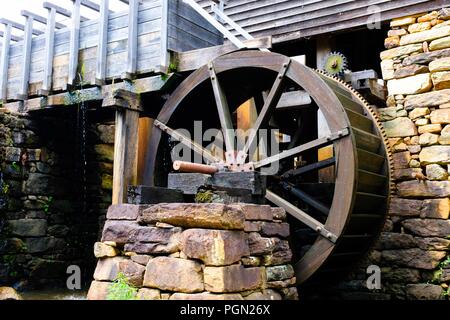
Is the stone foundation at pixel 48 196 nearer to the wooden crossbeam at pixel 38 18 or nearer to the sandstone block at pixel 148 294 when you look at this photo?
the wooden crossbeam at pixel 38 18

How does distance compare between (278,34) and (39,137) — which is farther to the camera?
(39,137)

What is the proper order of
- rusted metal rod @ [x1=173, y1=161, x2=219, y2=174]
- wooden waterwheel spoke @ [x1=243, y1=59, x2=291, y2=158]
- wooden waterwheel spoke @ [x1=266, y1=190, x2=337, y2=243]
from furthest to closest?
wooden waterwheel spoke @ [x1=243, y1=59, x2=291, y2=158] → wooden waterwheel spoke @ [x1=266, y1=190, x2=337, y2=243] → rusted metal rod @ [x1=173, y1=161, x2=219, y2=174]

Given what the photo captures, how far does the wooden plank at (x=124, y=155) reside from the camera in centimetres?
541

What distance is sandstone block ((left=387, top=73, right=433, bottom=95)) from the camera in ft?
17.5

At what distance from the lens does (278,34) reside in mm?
6406

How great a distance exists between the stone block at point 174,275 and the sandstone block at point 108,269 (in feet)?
1.12

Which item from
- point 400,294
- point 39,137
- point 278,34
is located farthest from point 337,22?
point 39,137

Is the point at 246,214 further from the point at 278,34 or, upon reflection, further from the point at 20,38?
the point at 20,38

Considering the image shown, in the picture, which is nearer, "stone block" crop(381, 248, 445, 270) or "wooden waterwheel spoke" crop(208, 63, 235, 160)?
"stone block" crop(381, 248, 445, 270)

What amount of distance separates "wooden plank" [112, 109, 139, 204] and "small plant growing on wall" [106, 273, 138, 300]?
1.84 m

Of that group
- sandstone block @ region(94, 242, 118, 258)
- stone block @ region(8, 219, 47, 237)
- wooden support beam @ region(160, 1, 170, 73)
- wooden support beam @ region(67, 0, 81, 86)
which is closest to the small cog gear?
wooden support beam @ region(160, 1, 170, 73)

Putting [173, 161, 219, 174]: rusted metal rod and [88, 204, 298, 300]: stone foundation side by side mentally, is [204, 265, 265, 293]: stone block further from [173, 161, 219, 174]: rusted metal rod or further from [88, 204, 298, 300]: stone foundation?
[173, 161, 219, 174]: rusted metal rod

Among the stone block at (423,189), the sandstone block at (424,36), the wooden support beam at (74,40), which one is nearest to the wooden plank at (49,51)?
the wooden support beam at (74,40)

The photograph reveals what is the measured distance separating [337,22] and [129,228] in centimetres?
372
